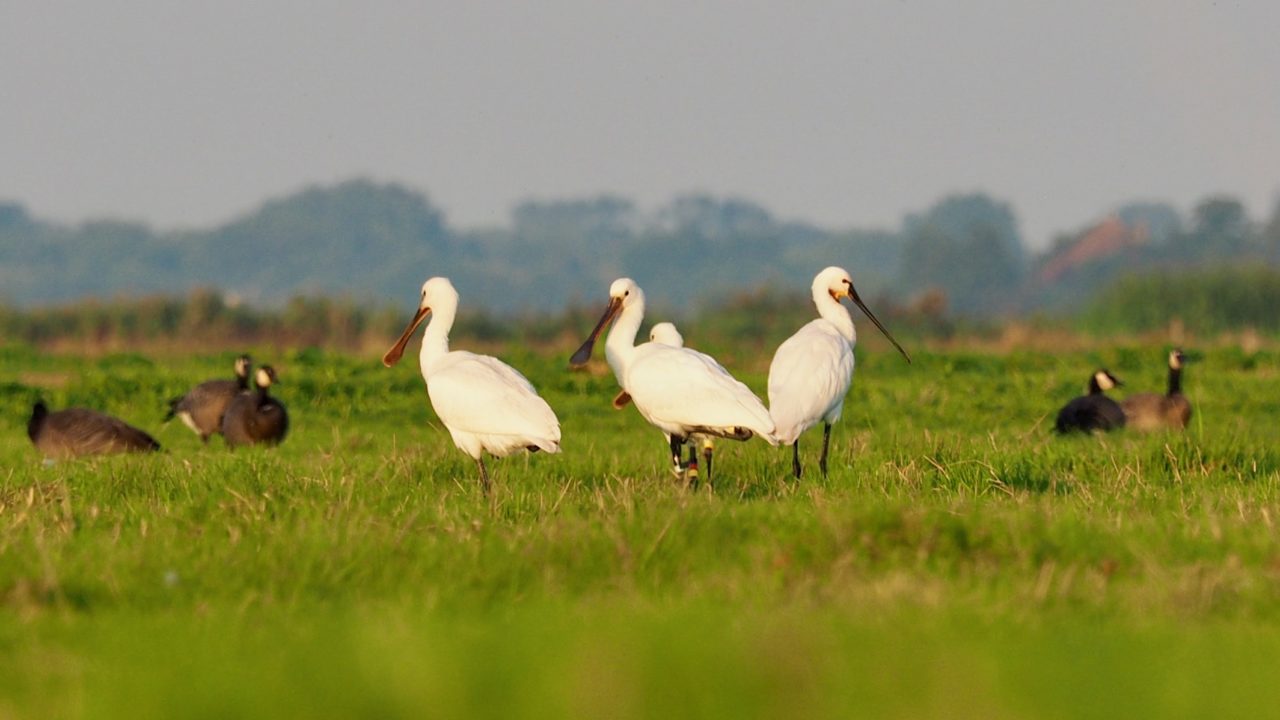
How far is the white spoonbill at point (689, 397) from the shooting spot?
10.2m

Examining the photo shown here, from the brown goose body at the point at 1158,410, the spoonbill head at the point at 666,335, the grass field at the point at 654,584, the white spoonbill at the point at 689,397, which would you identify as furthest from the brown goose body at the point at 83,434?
the brown goose body at the point at 1158,410

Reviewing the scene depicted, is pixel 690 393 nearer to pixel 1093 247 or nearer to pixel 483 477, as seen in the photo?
pixel 483 477

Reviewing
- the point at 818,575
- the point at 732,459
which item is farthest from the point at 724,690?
the point at 732,459

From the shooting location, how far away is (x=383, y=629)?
5211 mm

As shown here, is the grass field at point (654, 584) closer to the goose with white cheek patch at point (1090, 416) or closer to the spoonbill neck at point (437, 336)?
the spoonbill neck at point (437, 336)

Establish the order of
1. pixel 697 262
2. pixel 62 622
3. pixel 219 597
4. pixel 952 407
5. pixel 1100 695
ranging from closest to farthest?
pixel 1100 695 → pixel 62 622 → pixel 219 597 → pixel 952 407 → pixel 697 262

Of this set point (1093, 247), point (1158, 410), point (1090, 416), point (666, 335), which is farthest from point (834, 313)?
point (1093, 247)

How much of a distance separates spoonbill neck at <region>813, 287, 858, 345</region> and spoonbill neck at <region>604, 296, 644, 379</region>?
55.2 inches

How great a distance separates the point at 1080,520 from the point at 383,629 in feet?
12.3

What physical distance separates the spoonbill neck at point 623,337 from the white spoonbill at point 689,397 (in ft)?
0.39

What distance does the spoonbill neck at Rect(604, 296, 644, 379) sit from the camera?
11.4 meters

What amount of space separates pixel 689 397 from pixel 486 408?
4.35ft

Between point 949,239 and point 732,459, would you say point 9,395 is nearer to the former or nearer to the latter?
point 732,459

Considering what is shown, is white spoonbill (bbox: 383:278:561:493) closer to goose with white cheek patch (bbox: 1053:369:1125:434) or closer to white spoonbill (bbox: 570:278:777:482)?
white spoonbill (bbox: 570:278:777:482)
